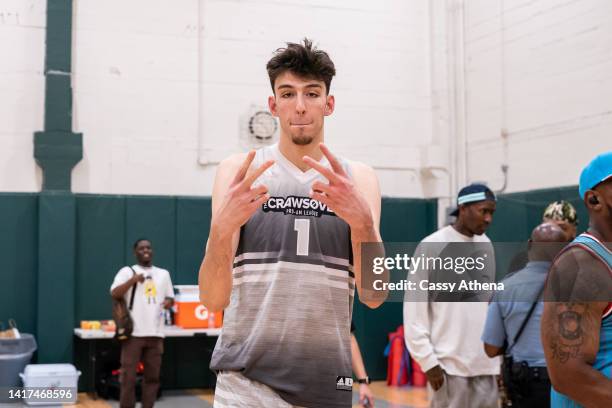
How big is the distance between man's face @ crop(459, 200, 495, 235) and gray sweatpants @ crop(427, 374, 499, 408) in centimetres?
106

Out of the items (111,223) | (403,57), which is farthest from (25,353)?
(403,57)

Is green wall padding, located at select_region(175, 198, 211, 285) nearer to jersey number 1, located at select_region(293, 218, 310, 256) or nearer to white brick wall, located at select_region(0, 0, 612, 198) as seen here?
white brick wall, located at select_region(0, 0, 612, 198)

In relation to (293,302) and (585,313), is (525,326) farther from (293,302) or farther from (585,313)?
(293,302)

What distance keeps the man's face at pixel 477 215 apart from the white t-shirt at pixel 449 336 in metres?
0.55

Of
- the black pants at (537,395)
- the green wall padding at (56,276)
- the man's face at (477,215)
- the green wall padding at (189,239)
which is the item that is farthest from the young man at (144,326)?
the black pants at (537,395)

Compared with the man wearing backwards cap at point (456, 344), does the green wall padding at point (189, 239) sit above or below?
above

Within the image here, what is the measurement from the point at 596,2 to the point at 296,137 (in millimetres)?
8970

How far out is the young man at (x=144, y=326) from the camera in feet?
28.8

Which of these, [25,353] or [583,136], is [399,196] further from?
[25,353]

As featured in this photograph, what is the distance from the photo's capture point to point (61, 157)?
456 inches

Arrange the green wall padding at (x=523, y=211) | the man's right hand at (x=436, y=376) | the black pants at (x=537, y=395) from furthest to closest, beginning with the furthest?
the green wall padding at (x=523, y=211) < the man's right hand at (x=436, y=376) < the black pants at (x=537, y=395)

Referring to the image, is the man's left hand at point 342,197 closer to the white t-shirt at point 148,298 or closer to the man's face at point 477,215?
the man's face at point 477,215

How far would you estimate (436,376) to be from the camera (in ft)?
17.8

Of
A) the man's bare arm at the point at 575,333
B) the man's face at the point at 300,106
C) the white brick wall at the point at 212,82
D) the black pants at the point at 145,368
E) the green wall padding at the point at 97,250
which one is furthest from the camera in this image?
the white brick wall at the point at 212,82
